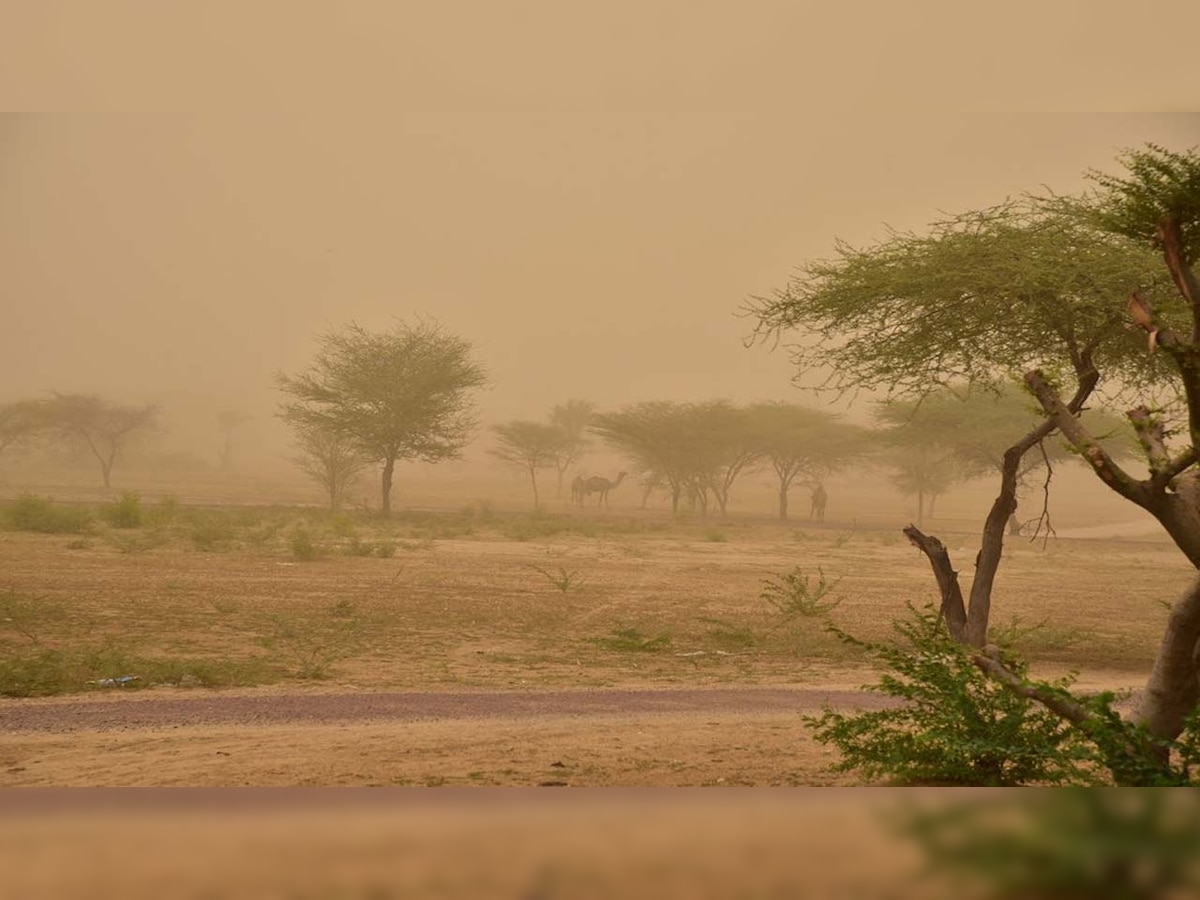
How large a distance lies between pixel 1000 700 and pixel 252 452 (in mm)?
52409

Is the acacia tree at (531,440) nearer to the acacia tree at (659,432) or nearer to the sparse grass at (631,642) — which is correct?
the acacia tree at (659,432)

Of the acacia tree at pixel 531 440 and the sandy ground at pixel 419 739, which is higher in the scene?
the acacia tree at pixel 531 440

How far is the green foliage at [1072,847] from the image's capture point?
75 centimetres

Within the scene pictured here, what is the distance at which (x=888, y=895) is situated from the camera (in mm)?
791

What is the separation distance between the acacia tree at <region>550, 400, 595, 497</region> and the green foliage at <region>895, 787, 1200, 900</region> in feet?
121

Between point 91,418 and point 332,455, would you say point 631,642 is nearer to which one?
point 332,455

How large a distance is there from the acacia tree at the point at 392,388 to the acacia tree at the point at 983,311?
18076mm

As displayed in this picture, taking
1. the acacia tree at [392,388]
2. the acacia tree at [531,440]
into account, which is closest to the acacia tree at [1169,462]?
the acacia tree at [392,388]

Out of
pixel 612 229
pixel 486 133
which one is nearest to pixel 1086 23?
pixel 486 133

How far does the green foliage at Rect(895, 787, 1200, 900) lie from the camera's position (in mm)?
749

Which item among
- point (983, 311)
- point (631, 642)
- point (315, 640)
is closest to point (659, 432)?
point (631, 642)

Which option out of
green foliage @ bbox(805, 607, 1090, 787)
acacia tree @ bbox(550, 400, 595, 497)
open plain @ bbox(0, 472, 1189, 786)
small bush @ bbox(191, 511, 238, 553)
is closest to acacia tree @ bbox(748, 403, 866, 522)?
acacia tree @ bbox(550, 400, 595, 497)

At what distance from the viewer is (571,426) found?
42.3 m

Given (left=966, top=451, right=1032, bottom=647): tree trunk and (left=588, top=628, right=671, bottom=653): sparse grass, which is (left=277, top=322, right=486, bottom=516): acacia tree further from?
(left=966, top=451, right=1032, bottom=647): tree trunk
